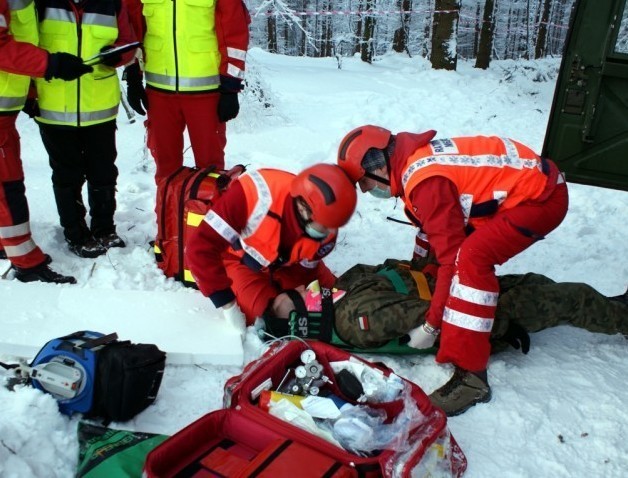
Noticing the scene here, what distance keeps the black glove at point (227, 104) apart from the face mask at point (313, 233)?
5.44 ft

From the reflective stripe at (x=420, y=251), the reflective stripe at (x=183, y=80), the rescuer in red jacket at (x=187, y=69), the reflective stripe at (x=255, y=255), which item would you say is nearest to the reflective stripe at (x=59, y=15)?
the rescuer in red jacket at (x=187, y=69)

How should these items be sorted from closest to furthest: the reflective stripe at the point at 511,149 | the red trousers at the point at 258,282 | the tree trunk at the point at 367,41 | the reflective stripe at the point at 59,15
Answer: the reflective stripe at the point at 511,149 → the red trousers at the point at 258,282 → the reflective stripe at the point at 59,15 → the tree trunk at the point at 367,41

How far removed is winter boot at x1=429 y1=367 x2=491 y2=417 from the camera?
8.38ft

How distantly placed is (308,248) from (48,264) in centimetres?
187

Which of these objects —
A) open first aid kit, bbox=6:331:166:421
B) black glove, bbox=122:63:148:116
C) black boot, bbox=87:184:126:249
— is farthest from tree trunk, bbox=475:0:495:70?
open first aid kit, bbox=6:331:166:421

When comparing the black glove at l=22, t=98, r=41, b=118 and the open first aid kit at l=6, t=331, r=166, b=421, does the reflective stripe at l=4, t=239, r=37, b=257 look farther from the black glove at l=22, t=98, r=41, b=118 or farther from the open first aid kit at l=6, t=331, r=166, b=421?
the open first aid kit at l=6, t=331, r=166, b=421

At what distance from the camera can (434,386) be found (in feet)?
9.12

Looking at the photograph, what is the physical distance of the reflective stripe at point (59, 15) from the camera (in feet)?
10.8

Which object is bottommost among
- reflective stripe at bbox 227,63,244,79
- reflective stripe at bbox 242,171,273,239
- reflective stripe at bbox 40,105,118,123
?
reflective stripe at bbox 242,171,273,239

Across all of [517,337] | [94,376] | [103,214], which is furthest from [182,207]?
[517,337]

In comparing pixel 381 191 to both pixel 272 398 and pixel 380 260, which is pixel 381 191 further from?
pixel 380 260

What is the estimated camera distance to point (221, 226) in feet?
9.05

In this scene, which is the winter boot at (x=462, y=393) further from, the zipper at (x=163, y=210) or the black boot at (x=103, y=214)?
the black boot at (x=103, y=214)

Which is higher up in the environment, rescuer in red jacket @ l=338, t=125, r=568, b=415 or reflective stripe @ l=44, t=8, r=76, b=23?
reflective stripe @ l=44, t=8, r=76, b=23
